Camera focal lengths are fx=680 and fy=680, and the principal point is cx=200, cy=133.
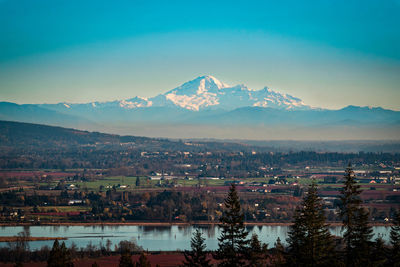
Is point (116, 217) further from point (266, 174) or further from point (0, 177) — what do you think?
point (266, 174)

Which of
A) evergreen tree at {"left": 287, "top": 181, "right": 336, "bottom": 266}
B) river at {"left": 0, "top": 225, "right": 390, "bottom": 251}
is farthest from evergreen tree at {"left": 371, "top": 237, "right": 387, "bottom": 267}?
river at {"left": 0, "top": 225, "right": 390, "bottom": 251}

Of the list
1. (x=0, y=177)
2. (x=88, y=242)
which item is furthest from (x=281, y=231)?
(x=0, y=177)

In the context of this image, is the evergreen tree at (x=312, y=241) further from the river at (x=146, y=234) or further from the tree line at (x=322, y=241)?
the river at (x=146, y=234)

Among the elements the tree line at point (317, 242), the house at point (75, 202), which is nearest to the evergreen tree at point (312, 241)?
the tree line at point (317, 242)

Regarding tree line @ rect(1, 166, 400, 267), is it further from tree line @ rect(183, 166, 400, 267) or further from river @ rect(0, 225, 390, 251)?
river @ rect(0, 225, 390, 251)

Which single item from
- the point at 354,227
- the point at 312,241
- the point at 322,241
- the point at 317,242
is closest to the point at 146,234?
the point at 312,241

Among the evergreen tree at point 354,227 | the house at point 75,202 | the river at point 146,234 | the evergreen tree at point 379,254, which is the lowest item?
the river at point 146,234

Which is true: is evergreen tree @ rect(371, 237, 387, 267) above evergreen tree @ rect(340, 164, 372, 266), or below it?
below

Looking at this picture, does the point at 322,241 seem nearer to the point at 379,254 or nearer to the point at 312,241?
the point at 312,241
